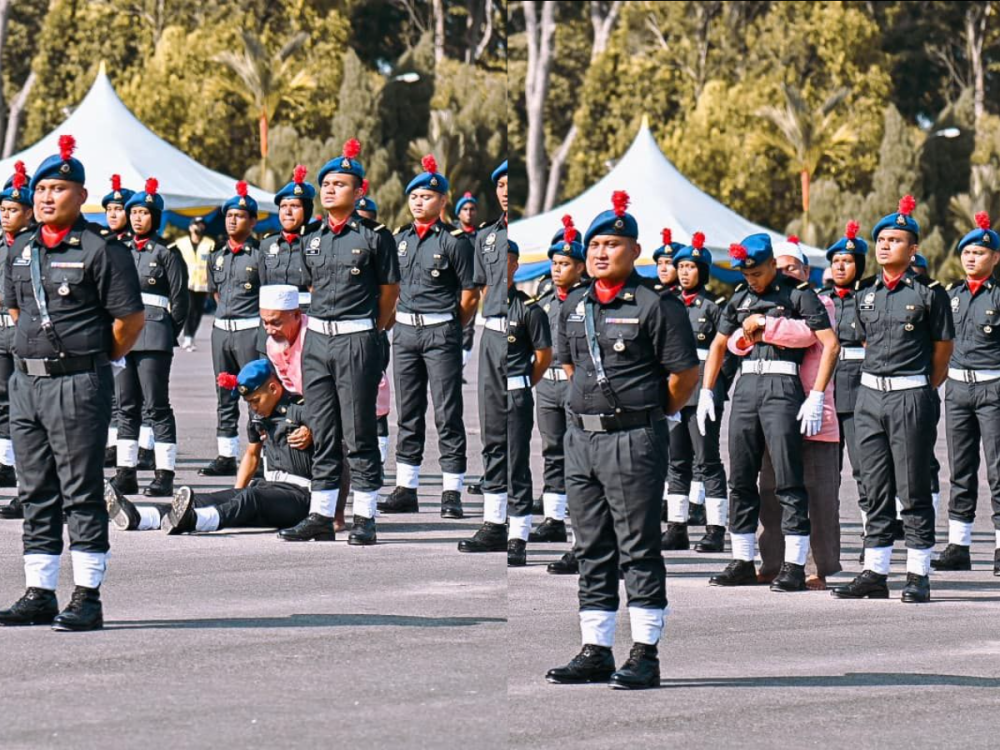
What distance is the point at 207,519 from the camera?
12352 mm

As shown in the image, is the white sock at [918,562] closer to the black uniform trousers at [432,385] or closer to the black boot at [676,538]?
the black boot at [676,538]

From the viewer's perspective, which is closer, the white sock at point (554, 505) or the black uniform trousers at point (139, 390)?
the white sock at point (554, 505)

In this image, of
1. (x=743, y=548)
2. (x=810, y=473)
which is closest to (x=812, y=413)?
(x=810, y=473)

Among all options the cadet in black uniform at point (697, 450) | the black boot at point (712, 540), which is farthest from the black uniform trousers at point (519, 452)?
the black boot at point (712, 540)

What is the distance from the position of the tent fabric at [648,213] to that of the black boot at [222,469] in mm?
14100

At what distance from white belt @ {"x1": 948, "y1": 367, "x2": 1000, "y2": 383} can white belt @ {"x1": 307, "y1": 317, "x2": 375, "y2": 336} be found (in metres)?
3.90

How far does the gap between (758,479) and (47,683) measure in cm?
534

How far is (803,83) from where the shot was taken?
56938 mm

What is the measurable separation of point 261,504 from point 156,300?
299cm

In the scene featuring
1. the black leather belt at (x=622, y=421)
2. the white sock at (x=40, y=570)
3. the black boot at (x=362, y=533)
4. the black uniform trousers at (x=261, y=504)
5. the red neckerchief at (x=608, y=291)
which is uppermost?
the red neckerchief at (x=608, y=291)

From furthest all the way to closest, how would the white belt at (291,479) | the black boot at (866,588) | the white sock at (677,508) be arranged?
1. the white sock at (677,508)
2. the white belt at (291,479)
3. the black boot at (866,588)

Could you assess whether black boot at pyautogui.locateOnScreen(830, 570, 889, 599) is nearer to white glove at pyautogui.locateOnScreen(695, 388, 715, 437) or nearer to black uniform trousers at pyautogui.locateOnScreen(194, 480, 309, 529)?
white glove at pyautogui.locateOnScreen(695, 388, 715, 437)

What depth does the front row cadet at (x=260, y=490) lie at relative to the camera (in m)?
12.4

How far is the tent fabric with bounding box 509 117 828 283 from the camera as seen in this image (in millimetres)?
29938
